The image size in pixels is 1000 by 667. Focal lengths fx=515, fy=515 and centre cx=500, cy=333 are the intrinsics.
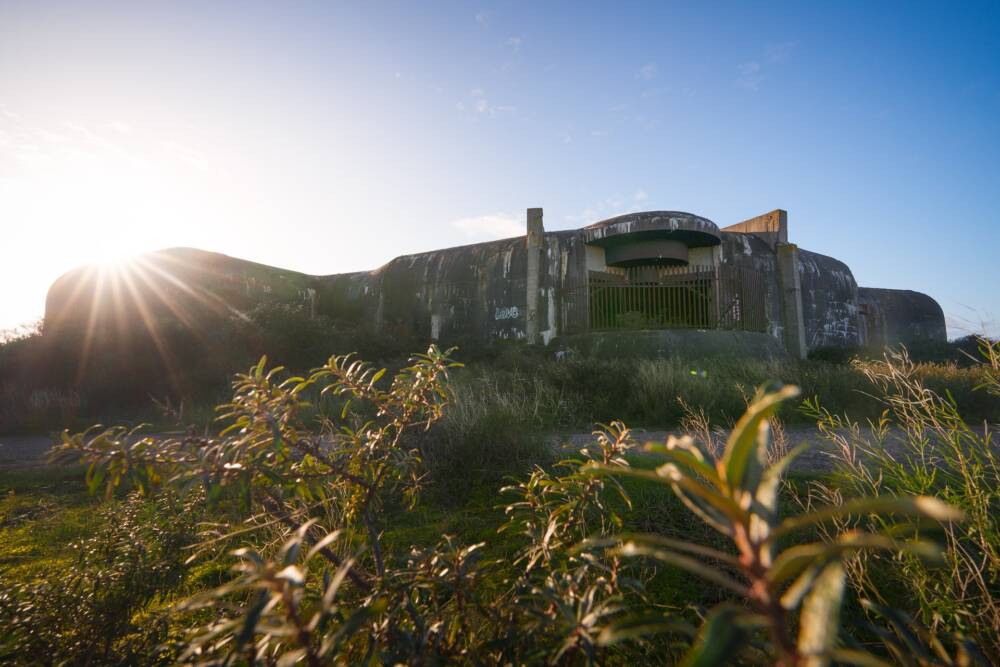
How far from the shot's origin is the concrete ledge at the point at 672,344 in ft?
36.9

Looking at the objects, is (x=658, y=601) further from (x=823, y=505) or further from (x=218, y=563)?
(x=218, y=563)

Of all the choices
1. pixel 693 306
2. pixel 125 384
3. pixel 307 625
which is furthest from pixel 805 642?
pixel 693 306

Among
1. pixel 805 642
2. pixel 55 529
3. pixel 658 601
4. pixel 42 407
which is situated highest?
pixel 805 642

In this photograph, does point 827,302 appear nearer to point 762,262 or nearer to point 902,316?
point 762,262

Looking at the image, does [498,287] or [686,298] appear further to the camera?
[498,287]

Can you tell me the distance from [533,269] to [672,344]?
393 cm

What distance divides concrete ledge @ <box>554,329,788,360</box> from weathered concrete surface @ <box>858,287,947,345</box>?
11203 mm

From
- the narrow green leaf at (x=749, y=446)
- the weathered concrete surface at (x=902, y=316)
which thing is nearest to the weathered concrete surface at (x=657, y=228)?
the weathered concrete surface at (x=902, y=316)

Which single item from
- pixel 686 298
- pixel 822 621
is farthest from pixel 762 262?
pixel 822 621

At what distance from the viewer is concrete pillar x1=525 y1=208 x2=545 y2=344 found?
42.4 ft

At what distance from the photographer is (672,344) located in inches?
446

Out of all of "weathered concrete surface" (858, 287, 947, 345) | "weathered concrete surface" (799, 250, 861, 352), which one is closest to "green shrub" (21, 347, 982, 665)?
"weathered concrete surface" (799, 250, 861, 352)

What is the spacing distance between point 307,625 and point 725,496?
61 cm

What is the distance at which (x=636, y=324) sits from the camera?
39.7 feet
